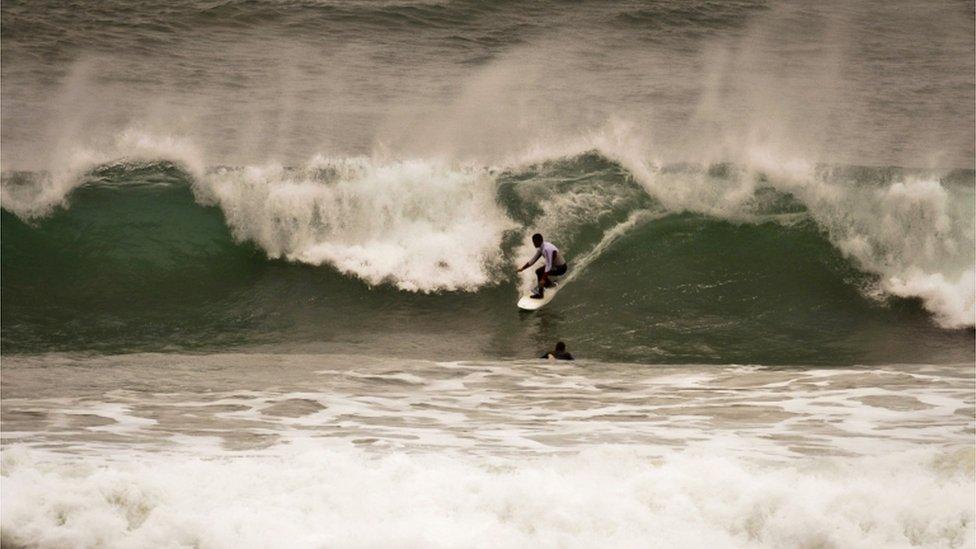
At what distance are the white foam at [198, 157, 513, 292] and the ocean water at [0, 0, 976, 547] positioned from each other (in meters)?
0.05

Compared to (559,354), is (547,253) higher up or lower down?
higher up

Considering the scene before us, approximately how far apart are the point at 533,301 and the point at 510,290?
60cm

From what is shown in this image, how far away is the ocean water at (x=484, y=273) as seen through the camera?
7.70 m

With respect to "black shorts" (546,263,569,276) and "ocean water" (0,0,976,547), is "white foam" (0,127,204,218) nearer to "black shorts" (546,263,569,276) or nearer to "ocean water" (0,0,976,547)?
"ocean water" (0,0,976,547)

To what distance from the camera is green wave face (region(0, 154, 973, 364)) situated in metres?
13.0

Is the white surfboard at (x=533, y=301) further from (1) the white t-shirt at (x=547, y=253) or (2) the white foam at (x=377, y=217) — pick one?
(2) the white foam at (x=377, y=217)

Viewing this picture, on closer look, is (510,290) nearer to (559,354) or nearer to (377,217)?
(377,217)

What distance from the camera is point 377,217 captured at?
15.5 metres

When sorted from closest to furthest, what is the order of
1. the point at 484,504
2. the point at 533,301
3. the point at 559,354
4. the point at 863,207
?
1. the point at 484,504
2. the point at 559,354
3. the point at 533,301
4. the point at 863,207

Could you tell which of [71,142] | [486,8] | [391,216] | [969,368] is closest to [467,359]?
[391,216]

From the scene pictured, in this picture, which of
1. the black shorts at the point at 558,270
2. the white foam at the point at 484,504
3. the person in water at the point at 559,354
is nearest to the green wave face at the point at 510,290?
the black shorts at the point at 558,270

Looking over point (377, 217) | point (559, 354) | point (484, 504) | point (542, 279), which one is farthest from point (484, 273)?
point (484, 504)

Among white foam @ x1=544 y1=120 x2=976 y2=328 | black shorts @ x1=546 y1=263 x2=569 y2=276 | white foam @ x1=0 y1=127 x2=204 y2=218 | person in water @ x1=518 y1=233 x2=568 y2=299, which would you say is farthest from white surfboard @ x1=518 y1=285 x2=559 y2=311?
white foam @ x1=0 y1=127 x2=204 y2=218

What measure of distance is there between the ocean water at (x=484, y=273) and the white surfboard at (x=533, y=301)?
0.11 m
